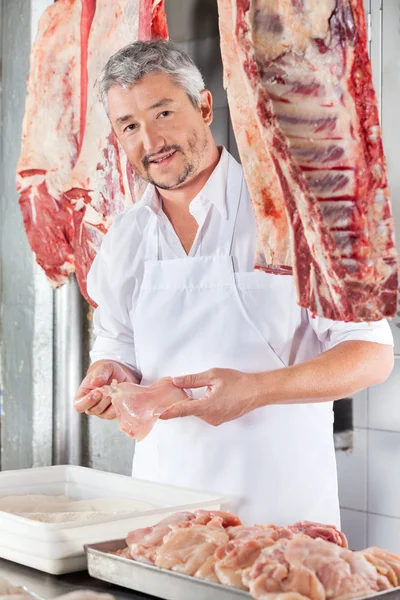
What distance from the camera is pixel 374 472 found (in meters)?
Result: 2.21

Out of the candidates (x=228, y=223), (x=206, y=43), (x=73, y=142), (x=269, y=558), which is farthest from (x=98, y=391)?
(x=73, y=142)

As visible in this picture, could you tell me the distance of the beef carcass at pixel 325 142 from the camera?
1.79 metres

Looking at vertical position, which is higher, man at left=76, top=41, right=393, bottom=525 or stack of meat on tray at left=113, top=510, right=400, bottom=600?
man at left=76, top=41, right=393, bottom=525

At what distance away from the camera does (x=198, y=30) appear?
8.95ft

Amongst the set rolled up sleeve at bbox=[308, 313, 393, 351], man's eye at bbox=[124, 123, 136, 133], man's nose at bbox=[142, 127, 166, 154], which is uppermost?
man's eye at bbox=[124, 123, 136, 133]

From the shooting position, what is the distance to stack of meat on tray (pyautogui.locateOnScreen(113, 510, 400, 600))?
109cm

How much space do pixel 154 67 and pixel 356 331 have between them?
3.26 feet

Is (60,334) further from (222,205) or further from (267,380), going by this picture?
(267,380)

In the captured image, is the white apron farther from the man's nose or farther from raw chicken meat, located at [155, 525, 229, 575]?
raw chicken meat, located at [155, 525, 229, 575]

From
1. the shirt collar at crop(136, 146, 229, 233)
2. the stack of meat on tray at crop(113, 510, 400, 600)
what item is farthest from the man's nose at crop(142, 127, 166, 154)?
the stack of meat on tray at crop(113, 510, 400, 600)

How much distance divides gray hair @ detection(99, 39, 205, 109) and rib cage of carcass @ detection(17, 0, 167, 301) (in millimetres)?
357

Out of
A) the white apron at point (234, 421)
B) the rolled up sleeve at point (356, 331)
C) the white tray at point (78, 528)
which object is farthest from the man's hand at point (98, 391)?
the rolled up sleeve at point (356, 331)

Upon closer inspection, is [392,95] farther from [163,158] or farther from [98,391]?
[98,391]

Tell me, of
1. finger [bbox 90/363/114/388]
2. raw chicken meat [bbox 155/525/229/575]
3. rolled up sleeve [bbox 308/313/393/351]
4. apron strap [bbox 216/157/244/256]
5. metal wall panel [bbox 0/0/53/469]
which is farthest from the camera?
metal wall panel [bbox 0/0/53/469]
